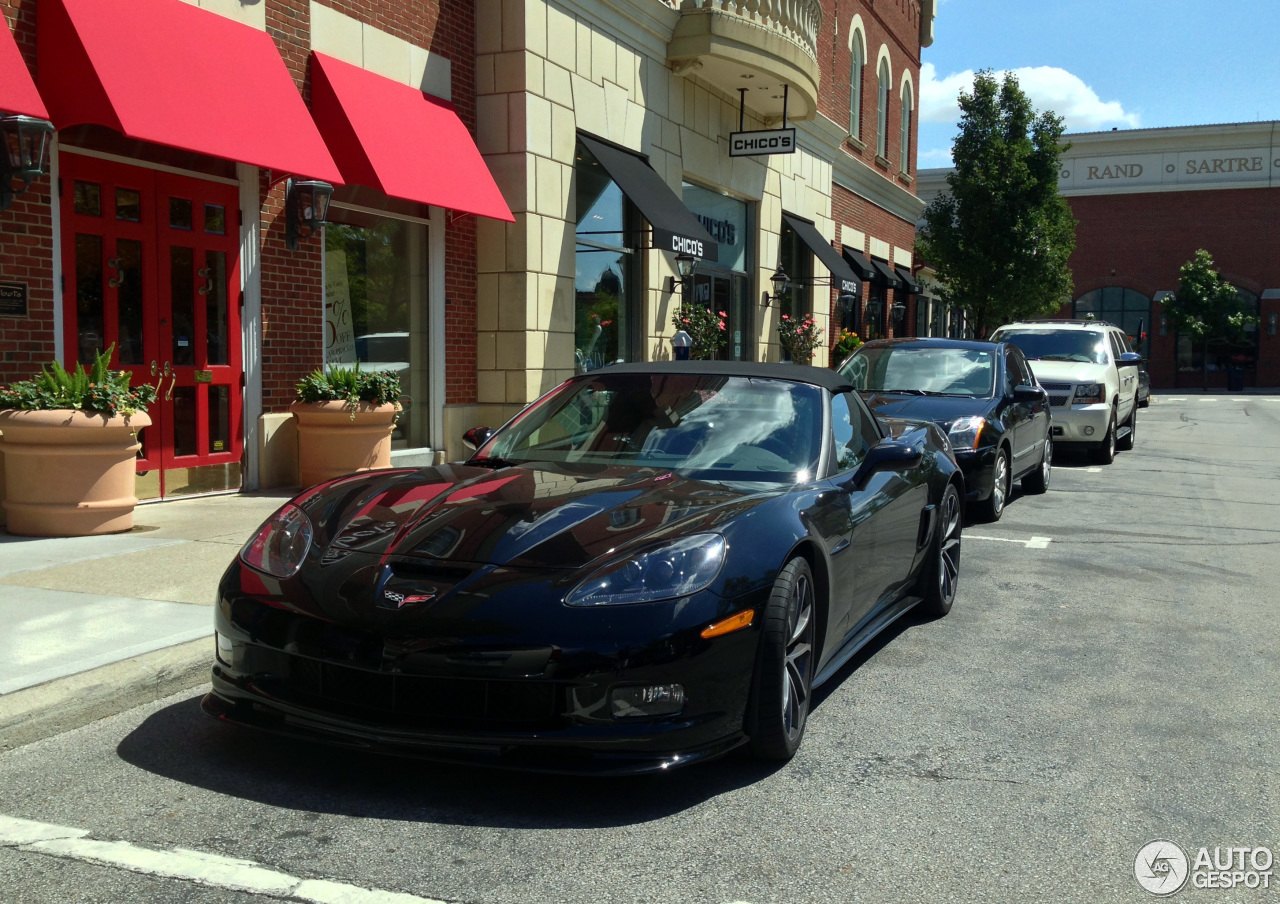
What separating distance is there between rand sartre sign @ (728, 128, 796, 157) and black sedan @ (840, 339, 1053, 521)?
7.42 meters

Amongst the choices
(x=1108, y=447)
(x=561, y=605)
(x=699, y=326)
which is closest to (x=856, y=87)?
(x=699, y=326)

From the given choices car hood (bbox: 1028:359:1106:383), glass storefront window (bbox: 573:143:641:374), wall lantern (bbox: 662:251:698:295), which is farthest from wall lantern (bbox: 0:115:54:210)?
car hood (bbox: 1028:359:1106:383)

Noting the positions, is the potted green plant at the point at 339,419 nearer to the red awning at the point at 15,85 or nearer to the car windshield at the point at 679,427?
the red awning at the point at 15,85

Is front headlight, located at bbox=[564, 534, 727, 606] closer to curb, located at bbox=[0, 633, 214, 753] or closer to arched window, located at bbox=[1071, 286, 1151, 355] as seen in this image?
curb, located at bbox=[0, 633, 214, 753]

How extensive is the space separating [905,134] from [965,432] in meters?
24.4

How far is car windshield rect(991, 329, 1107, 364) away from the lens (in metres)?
15.5

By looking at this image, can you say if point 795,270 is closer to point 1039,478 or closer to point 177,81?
point 1039,478

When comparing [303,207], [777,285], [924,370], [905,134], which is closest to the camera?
[303,207]

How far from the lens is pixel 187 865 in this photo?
3.10 m

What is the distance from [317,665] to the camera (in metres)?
3.52

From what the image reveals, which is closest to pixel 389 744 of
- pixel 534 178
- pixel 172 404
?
pixel 172 404

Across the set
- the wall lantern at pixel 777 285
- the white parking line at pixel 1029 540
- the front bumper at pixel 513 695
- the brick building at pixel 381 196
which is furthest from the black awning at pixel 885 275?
the front bumper at pixel 513 695

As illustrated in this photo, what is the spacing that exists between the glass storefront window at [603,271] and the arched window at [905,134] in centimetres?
1728

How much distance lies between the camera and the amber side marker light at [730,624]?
3.50m
